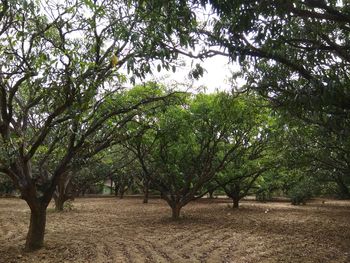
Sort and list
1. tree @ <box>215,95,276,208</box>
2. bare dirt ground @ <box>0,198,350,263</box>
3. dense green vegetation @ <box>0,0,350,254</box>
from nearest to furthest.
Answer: dense green vegetation @ <box>0,0,350,254</box> < bare dirt ground @ <box>0,198,350,263</box> < tree @ <box>215,95,276,208</box>

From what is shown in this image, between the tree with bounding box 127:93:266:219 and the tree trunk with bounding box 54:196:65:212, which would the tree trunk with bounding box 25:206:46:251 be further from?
the tree trunk with bounding box 54:196:65:212

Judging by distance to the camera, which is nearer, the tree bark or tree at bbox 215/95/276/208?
tree at bbox 215/95/276/208

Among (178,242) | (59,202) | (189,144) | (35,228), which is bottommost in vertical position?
(178,242)

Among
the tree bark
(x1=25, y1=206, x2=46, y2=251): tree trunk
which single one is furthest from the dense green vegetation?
the tree bark

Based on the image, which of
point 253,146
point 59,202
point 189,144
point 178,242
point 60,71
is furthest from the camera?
point 59,202

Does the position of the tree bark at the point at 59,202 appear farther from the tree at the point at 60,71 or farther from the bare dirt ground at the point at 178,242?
the tree at the point at 60,71

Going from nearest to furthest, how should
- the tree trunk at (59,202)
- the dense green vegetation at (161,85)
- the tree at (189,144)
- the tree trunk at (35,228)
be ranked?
the dense green vegetation at (161,85) < the tree trunk at (35,228) < the tree at (189,144) < the tree trunk at (59,202)


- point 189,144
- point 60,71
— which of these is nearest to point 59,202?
point 189,144

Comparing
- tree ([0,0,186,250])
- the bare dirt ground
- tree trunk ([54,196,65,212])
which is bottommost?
the bare dirt ground

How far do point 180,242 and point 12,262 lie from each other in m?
4.19

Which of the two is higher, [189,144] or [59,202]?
[189,144]

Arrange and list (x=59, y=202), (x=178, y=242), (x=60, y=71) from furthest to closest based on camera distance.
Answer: (x=59, y=202) < (x=178, y=242) < (x=60, y=71)

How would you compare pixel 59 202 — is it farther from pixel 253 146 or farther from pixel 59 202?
pixel 253 146

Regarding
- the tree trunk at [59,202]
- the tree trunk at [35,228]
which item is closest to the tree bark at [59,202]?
the tree trunk at [59,202]
